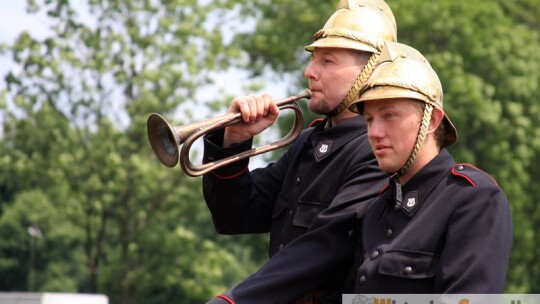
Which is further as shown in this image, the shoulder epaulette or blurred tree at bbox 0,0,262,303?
blurred tree at bbox 0,0,262,303

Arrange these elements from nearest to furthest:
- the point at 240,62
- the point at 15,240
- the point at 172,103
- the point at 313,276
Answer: the point at 313,276 < the point at 172,103 < the point at 240,62 < the point at 15,240

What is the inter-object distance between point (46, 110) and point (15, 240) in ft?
74.5

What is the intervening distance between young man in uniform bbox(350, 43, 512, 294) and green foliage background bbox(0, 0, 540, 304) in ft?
83.2

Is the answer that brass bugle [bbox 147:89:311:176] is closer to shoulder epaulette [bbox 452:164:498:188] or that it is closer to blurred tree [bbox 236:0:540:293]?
shoulder epaulette [bbox 452:164:498:188]

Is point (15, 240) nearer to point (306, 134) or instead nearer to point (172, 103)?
point (172, 103)

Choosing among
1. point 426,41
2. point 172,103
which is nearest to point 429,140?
point 172,103

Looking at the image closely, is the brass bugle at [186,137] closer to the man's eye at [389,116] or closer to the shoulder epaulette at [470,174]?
the man's eye at [389,116]

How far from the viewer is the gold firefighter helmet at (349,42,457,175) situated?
6.02 m

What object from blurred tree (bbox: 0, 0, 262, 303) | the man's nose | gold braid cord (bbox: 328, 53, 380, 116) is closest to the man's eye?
gold braid cord (bbox: 328, 53, 380, 116)

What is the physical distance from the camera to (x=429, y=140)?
20.1 feet

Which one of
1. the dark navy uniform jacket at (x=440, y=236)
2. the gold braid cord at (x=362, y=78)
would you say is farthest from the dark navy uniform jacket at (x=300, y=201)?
the dark navy uniform jacket at (x=440, y=236)

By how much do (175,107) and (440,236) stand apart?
26.1 meters

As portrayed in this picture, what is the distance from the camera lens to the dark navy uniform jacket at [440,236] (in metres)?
5.66

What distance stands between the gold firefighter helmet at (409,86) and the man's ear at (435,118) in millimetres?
21
